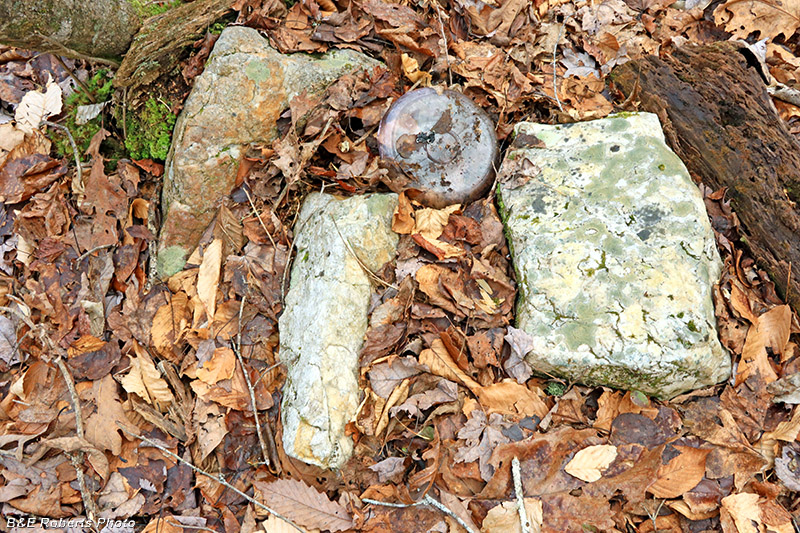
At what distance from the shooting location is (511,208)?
10.8ft

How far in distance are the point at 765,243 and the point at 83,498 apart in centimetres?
463

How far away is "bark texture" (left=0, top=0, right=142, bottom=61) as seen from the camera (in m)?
2.98

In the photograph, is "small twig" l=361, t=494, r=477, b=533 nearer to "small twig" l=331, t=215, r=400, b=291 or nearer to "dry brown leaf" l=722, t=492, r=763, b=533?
"small twig" l=331, t=215, r=400, b=291

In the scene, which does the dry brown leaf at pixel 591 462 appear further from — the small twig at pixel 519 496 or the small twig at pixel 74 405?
the small twig at pixel 74 405

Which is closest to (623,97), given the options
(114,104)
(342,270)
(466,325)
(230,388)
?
(466,325)

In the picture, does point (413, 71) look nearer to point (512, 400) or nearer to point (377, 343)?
point (377, 343)

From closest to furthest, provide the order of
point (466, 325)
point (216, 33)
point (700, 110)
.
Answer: point (466, 325)
point (700, 110)
point (216, 33)

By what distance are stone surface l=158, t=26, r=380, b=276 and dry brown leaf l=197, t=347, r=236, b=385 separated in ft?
2.71

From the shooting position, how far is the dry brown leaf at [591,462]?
2.65 meters

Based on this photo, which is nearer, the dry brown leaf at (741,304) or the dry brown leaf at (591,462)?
the dry brown leaf at (591,462)

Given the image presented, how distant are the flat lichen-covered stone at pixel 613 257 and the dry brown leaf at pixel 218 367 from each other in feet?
6.15

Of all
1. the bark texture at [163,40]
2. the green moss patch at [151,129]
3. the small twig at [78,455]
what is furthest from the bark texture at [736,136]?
the small twig at [78,455]

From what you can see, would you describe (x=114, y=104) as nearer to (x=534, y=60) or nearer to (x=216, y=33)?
(x=216, y=33)

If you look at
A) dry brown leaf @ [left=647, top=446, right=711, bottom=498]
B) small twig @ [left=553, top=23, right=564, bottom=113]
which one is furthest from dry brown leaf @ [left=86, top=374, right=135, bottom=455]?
small twig @ [left=553, top=23, right=564, bottom=113]
